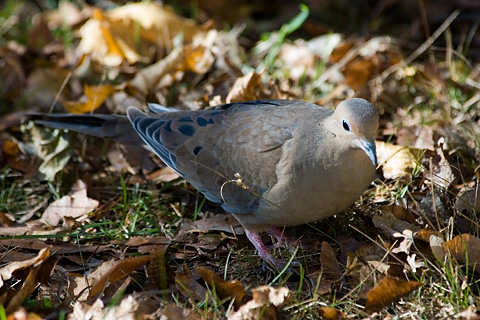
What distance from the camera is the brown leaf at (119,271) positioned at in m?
2.78

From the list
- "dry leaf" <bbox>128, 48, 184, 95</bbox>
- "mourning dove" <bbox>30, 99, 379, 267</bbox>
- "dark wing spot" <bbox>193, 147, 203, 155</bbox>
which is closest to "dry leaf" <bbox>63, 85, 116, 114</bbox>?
"dry leaf" <bbox>128, 48, 184, 95</bbox>

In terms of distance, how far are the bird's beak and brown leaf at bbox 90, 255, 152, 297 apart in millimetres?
1125

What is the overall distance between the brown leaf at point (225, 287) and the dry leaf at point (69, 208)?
1.17 meters

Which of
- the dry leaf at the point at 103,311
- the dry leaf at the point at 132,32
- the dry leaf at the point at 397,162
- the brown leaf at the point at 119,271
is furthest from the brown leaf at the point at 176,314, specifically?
the dry leaf at the point at 132,32

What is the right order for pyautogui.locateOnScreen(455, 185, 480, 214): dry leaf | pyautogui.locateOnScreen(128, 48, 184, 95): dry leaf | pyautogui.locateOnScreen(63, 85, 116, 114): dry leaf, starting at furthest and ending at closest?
1. pyautogui.locateOnScreen(128, 48, 184, 95): dry leaf
2. pyautogui.locateOnScreen(63, 85, 116, 114): dry leaf
3. pyautogui.locateOnScreen(455, 185, 480, 214): dry leaf

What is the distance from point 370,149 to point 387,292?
63 cm

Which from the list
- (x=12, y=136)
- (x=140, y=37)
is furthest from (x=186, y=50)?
(x=12, y=136)

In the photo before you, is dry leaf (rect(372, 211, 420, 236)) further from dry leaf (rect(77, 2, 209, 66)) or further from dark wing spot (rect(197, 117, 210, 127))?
dry leaf (rect(77, 2, 209, 66))

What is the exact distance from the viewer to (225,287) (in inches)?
105

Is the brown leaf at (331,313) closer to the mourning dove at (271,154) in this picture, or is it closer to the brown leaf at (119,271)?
the mourning dove at (271,154)

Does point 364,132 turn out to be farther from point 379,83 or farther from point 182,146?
point 379,83

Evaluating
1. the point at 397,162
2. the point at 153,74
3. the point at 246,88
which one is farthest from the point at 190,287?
the point at 153,74

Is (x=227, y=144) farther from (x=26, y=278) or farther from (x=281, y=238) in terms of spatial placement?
(x=26, y=278)

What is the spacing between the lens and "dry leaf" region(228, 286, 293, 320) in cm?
252
